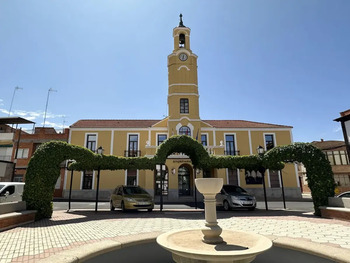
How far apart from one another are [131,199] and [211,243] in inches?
348

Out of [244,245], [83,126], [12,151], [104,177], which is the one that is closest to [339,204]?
[244,245]

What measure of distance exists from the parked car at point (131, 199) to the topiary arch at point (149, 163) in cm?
164

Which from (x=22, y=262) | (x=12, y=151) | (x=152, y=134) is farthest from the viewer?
(x=12, y=151)

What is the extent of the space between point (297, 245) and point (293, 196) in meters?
24.0

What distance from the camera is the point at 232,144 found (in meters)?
27.4

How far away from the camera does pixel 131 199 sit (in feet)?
41.4

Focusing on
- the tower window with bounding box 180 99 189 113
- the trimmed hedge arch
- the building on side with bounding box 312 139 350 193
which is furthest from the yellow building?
the building on side with bounding box 312 139 350 193

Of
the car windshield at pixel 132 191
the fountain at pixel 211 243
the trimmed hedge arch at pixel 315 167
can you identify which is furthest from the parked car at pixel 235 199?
the fountain at pixel 211 243

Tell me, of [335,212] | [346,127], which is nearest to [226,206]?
[335,212]

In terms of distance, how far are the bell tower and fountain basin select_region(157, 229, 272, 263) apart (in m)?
19.6

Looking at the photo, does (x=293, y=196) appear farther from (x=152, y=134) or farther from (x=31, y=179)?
(x=31, y=179)

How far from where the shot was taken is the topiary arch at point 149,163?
9.91 metres

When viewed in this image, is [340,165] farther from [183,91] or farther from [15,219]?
[15,219]

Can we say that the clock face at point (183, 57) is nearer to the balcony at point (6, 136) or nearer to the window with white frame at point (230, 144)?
the window with white frame at point (230, 144)
